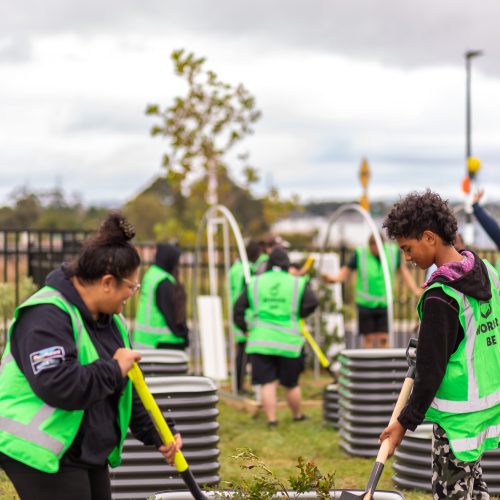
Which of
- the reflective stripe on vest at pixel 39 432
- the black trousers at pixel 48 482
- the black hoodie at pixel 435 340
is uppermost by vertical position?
the black hoodie at pixel 435 340

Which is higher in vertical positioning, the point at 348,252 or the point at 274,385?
the point at 348,252

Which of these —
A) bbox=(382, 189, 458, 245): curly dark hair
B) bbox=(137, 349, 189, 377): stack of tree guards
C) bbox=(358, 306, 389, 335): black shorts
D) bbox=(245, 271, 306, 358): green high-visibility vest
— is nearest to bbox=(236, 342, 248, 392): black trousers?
bbox=(358, 306, 389, 335): black shorts

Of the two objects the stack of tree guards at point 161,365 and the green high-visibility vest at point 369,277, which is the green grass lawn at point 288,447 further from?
the green high-visibility vest at point 369,277

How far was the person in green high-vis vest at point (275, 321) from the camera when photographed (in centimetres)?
951

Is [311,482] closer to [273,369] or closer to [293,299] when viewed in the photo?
[293,299]

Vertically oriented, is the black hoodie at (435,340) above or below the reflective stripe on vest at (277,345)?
above

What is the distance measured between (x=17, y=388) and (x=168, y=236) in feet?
49.3

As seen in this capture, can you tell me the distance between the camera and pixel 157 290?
939cm

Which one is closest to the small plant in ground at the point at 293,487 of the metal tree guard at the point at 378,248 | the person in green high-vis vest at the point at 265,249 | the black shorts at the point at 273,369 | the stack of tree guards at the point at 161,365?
the stack of tree guards at the point at 161,365

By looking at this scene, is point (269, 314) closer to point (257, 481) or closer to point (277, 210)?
point (257, 481)

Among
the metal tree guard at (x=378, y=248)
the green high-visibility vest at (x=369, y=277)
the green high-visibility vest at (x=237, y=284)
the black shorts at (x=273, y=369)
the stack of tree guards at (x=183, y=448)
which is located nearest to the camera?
the stack of tree guards at (x=183, y=448)

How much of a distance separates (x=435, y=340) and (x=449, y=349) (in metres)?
0.11

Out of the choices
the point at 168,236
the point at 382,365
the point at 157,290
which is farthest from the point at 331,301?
the point at 168,236

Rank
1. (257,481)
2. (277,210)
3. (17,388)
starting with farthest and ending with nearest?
(277,210) < (257,481) < (17,388)
